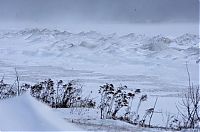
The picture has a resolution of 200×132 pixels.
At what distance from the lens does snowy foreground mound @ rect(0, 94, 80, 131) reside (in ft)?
11.4

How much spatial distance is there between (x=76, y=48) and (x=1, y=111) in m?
45.5

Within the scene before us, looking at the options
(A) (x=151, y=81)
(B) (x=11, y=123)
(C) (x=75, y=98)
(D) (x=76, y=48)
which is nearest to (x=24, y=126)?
(B) (x=11, y=123)

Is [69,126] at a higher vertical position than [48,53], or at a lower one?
lower

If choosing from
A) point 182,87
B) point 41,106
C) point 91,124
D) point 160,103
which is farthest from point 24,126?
point 182,87

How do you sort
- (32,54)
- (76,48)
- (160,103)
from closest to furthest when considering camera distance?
(160,103)
(32,54)
(76,48)

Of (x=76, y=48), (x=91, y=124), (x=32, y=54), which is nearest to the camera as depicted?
(x=91, y=124)

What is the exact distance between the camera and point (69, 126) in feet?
11.7

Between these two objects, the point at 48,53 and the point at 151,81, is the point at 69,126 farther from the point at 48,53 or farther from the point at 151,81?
the point at 48,53

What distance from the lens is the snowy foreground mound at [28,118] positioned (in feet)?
11.4

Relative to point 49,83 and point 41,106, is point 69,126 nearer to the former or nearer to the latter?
point 41,106

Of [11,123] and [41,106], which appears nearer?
[11,123]

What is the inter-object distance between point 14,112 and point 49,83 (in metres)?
4.54

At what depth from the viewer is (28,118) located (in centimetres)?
365

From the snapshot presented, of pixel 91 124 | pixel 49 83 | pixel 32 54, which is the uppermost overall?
pixel 32 54
